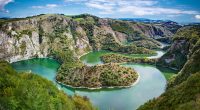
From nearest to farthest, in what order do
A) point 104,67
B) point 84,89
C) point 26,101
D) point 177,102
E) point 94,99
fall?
point 26,101 < point 177,102 < point 94,99 < point 84,89 < point 104,67

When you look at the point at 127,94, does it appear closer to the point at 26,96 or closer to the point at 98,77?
the point at 98,77

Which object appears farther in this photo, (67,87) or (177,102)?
(67,87)

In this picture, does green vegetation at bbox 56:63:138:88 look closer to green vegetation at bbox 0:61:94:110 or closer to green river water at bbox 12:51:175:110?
green river water at bbox 12:51:175:110

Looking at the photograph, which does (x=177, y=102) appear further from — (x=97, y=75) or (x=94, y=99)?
(x=97, y=75)

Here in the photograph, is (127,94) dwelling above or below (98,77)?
below

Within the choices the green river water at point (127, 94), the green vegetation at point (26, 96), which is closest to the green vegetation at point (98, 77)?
the green river water at point (127, 94)

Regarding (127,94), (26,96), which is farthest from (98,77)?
(26,96)

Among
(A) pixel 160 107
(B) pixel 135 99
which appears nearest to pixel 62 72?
(B) pixel 135 99

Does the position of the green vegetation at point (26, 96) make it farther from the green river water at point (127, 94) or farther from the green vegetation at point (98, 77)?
the green vegetation at point (98, 77)

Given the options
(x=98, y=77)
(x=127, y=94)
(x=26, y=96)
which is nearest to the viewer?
(x=26, y=96)
